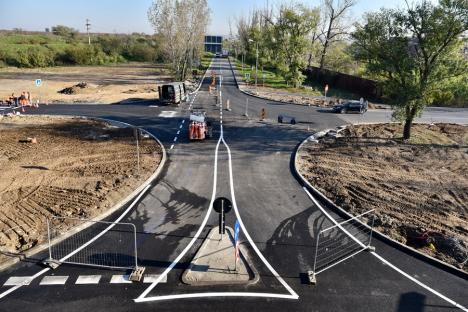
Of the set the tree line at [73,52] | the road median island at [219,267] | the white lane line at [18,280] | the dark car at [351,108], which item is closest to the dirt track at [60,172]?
the white lane line at [18,280]

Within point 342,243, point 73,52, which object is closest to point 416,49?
point 342,243

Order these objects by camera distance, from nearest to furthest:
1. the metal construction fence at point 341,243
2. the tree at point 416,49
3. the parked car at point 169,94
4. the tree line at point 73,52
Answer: the metal construction fence at point 341,243, the tree at point 416,49, the parked car at point 169,94, the tree line at point 73,52

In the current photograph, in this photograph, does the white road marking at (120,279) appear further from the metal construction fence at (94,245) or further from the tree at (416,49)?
the tree at (416,49)

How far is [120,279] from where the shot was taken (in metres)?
9.98

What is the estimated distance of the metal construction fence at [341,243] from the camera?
36.2ft

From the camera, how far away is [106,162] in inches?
757

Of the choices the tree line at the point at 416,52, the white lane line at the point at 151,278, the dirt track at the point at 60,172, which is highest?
the tree line at the point at 416,52

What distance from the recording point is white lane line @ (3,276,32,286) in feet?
32.0

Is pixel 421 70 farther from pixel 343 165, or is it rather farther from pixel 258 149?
pixel 258 149

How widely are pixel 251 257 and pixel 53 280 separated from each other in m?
5.55

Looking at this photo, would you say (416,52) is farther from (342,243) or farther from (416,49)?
(342,243)

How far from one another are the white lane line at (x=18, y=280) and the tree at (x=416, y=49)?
2179 centimetres

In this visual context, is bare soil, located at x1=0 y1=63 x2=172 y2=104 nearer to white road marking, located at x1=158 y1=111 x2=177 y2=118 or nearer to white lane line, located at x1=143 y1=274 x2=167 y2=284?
white road marking, located at x1=158 y1=111 x2=177 y2=118

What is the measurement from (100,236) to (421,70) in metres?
21.0
